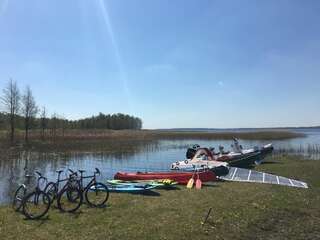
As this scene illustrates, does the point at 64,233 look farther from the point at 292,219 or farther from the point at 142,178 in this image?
the point at 142,178

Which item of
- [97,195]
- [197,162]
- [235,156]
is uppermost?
[235,156]

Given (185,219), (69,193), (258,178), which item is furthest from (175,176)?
(185,219)

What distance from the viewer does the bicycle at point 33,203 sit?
34.1ft

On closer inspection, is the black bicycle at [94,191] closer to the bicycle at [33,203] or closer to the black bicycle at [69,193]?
the black bicycle at [69,193]

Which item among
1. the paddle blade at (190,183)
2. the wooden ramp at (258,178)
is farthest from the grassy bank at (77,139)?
the paddle blade at (190,183)

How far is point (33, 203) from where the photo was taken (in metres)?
11.1

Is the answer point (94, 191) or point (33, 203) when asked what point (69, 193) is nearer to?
point (33, 203)

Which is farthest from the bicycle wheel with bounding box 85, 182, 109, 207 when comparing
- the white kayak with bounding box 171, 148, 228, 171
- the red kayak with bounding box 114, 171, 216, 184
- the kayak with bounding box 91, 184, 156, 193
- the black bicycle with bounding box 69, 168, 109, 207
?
the white kayak with bounding box 171, 148, 228, 171

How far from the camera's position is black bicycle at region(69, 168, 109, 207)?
12.0m

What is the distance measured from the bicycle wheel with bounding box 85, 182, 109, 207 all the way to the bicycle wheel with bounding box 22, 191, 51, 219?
61.3 inches

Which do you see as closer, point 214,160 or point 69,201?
point 69,201

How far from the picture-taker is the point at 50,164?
93.9 ft

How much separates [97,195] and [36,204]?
280cm

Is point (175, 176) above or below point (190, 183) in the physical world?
above
